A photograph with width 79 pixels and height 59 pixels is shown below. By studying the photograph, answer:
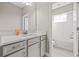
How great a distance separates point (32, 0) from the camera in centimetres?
271

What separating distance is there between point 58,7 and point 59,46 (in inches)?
66.6

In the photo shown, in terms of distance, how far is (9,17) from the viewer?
A: 1907 millimetres

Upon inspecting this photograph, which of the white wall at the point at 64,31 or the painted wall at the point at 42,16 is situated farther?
the white wall at the point at 64,31

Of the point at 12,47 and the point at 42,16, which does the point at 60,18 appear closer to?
the point at 42,16

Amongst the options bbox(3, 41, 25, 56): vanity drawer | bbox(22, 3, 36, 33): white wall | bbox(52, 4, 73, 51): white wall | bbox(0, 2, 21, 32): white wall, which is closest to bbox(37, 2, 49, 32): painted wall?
bbox(22, 3, 36, 33): white wall

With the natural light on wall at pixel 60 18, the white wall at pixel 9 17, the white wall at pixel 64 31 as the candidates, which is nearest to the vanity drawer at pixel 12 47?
the white wall at pixel 9 17

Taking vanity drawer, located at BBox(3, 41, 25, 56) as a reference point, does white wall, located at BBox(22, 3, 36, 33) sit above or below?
above

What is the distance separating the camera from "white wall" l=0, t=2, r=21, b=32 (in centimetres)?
176

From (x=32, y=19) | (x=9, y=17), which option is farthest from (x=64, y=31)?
(x=9, y=17)

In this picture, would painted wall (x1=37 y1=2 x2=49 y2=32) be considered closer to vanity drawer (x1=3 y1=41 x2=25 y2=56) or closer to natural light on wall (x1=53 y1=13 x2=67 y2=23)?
natural light on wall (x1=53 y1=13 x2=67 y2=23)

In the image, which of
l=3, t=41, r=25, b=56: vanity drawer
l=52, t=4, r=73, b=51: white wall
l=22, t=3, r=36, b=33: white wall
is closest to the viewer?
l=3, t=41, r=25, b=56: vanity drawer

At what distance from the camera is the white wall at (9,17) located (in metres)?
1.76

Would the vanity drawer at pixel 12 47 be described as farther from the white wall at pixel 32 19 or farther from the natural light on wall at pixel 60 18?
the natural light on wall at pixel 60 18

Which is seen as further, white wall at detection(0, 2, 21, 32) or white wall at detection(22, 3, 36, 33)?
white wall at detection(22, 3, 36, 33)
